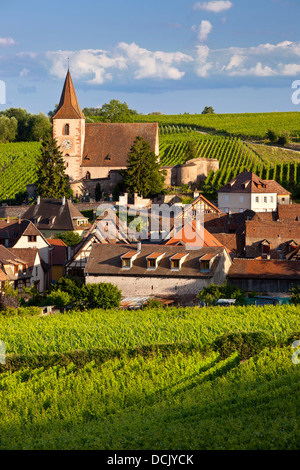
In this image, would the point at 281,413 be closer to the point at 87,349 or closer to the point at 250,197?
the point at 87,349

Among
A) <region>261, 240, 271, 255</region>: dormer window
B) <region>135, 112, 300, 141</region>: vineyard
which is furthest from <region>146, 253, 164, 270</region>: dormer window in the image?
<region>135, 112, 300, 141</region>: vineyard

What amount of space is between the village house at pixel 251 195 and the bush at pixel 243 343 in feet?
126

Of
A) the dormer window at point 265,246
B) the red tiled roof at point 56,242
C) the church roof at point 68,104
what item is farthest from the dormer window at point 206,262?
the church roof at point 68,104

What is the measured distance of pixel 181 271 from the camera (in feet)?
152

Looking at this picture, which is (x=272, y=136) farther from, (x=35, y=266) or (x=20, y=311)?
(x=20, y=311)

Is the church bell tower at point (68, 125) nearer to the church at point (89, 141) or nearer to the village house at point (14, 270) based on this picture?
the church at point (89, 141)

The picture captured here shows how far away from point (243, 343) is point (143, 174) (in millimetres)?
43819

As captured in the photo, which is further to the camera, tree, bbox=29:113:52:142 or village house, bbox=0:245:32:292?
tree, bbox=29:113:52:142

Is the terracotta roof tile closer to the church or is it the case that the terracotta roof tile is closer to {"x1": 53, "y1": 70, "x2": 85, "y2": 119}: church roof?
the church

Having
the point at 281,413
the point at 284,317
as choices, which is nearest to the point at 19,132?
the point at 284,317

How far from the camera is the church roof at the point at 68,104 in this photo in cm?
8575

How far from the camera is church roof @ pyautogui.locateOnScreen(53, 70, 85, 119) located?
281ft

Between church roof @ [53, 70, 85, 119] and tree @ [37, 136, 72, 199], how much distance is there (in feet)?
18.0

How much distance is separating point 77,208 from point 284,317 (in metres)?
38.4
